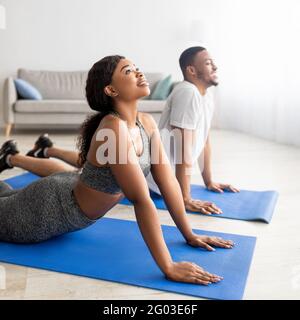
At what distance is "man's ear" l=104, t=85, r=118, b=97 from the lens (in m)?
1.65

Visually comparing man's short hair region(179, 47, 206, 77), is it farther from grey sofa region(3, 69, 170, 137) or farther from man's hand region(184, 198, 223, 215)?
grey sofa region(3, 69, 170, 137)

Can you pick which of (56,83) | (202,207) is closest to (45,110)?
(56,83)

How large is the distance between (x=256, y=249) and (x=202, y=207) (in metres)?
0.50

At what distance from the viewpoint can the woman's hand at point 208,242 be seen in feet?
6.19

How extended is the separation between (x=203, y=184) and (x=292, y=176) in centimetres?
81

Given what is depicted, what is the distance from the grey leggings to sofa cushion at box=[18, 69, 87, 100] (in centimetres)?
437

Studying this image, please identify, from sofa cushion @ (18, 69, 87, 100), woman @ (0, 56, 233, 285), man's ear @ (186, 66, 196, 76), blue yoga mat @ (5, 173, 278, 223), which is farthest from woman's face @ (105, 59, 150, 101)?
sofa cushion @ (18, 69, 87, 100)

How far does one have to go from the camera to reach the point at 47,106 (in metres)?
5.45

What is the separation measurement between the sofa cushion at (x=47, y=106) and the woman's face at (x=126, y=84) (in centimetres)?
394

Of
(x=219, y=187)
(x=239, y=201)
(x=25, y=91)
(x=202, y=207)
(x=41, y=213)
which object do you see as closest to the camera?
(x=41, y=213)

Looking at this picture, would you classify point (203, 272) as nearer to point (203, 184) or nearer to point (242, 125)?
point (203, 184)

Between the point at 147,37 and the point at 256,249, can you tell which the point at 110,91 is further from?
the point at 147,37
